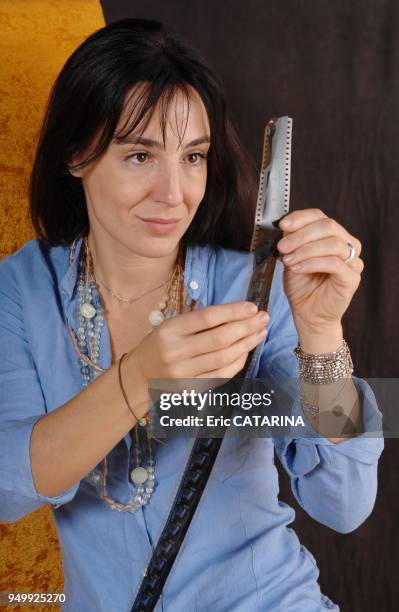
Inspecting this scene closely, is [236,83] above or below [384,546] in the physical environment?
above

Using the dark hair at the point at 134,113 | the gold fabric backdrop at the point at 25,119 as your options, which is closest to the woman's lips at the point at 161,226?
the dark hair at the point at 134,113

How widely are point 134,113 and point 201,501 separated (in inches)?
18.2

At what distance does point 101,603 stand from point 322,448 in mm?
335

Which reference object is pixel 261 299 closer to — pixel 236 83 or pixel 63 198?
pixel 63 198

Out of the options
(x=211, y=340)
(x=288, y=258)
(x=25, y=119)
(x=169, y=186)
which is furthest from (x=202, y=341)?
(x=25, y=119)

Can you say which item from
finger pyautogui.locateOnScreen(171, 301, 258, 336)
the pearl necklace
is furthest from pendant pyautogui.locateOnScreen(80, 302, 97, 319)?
finger pyautogui.locateOnScreen(171, 301, 258, 336)

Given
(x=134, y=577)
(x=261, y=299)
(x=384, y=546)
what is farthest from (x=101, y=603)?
(x=384, y=546)

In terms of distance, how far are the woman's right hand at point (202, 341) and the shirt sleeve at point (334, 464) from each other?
196 millimetres

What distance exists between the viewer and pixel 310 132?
4.50 feet

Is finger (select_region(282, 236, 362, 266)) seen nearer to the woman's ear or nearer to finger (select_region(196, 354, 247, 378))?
finger (select_region(196, 354, 247, 378))

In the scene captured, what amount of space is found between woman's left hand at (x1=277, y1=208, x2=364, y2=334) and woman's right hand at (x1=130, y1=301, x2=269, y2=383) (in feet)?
0.27

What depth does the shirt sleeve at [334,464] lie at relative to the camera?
3.09 feet

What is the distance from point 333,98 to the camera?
53.7 inches

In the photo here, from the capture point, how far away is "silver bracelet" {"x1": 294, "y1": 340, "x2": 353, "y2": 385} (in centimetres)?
91
